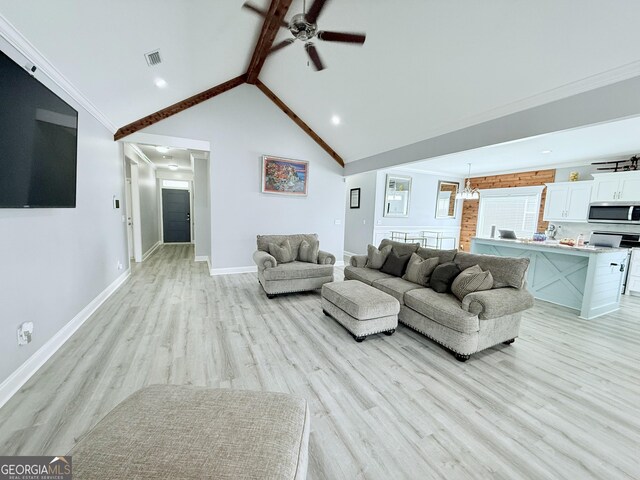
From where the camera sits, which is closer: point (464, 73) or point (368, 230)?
point (464, 73)

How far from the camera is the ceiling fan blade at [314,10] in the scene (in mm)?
2193

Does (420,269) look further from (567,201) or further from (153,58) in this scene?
(567,201)

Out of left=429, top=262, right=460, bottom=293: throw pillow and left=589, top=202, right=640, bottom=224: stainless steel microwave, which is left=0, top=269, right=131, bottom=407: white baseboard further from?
left=589, top=202, right=640, bottom=224: stainless steel microwave

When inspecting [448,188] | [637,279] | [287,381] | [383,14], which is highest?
[383,14]

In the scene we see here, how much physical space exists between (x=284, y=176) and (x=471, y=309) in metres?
4.44

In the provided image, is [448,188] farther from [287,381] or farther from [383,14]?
[287,381]

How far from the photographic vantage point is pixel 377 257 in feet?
12.9

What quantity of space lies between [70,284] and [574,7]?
5.26 meters

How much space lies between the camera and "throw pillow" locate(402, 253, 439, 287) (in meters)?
3.12

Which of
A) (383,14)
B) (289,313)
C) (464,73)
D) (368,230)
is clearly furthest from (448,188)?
(289,313)

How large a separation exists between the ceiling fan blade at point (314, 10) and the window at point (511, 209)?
709 centimetres

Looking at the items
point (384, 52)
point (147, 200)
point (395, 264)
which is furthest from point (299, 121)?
point (147, 200)

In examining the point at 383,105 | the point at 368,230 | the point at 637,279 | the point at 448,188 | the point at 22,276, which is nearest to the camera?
the point at 22,276

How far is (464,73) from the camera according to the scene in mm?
3043
